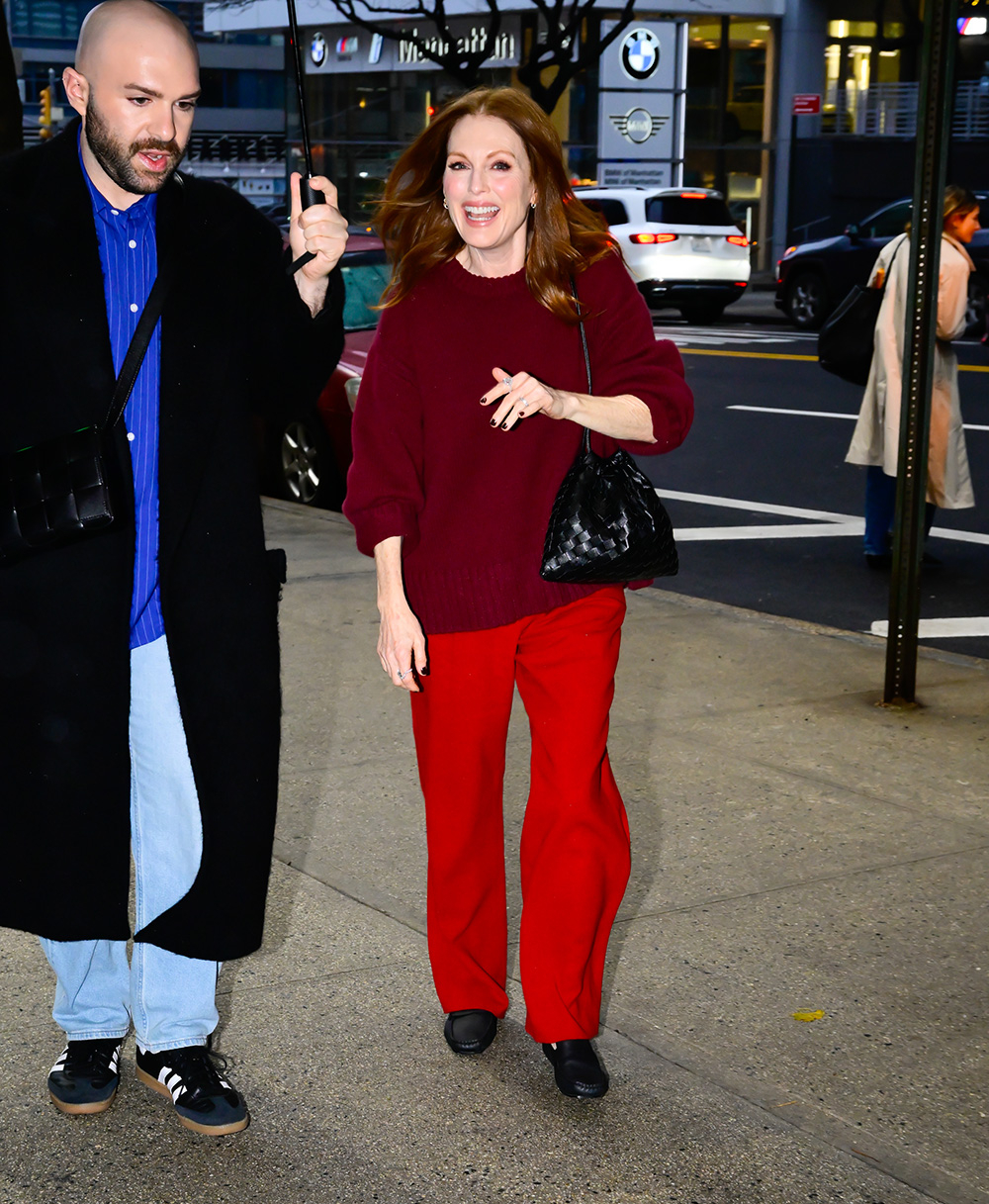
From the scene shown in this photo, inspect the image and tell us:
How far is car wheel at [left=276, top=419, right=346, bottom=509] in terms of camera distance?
1056 centimetres

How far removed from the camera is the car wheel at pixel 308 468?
416 inches

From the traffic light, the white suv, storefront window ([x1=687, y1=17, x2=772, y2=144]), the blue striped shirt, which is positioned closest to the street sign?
storefront window ([x1=687, y1=17, x2=772, y2=144])

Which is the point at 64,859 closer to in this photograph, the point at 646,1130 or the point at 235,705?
the point at 235,705

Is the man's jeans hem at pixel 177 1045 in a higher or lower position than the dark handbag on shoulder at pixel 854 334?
lower

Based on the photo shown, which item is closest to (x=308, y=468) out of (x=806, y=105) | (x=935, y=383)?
(x=935, y=383)

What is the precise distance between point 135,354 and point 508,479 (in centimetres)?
75

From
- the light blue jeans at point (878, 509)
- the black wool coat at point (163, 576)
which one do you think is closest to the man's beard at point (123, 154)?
the black wool coat at point (163, 576)

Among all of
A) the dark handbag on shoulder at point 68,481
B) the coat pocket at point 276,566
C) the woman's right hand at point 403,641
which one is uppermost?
the dark handbag on shoulder at point 68,481

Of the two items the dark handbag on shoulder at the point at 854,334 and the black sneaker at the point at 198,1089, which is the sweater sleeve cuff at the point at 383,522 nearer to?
the black sneaker at the point at 198,1089

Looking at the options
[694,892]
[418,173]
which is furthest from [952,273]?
[418,173]

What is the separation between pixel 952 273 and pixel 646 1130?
6142mm

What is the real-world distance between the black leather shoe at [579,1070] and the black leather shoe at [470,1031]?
20 centimetres

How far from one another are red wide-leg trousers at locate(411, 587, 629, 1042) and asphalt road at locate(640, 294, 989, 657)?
4245 millimetres

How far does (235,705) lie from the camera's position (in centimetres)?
318
